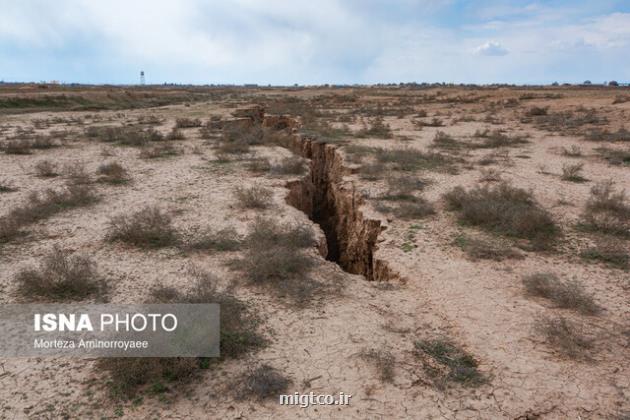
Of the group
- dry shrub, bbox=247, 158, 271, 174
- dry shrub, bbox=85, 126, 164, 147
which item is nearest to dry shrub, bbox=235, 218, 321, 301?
dry shrub, bbox=247, 158, 271, 174

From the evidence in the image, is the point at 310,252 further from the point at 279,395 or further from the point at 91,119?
the point at 91,119

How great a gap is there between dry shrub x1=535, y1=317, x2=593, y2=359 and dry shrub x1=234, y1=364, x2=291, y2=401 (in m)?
2.66

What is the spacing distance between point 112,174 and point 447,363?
28.2 ft

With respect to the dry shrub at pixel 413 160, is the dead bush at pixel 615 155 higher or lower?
higher

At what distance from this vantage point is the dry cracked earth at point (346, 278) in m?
3.44

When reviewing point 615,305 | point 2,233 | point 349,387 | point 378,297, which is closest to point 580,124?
point 615,305

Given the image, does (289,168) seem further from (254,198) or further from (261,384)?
(261,384)

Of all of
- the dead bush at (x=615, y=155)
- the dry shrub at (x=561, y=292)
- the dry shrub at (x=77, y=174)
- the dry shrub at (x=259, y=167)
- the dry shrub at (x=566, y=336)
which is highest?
the dead bush at (x=615, y=155)

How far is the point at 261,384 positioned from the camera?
3459mm

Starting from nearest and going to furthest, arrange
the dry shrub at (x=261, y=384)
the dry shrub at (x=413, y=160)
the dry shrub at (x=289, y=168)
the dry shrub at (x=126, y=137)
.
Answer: the dry shrub at (x=261, y=384) → the dry shrub at (x=289, y=168) → the dry shrub at (x=413, y=160) → the dry shrub at (x=126, y=137)

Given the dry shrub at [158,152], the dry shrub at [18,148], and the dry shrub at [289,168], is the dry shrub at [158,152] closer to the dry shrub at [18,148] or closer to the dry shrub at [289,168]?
the dry shrub at [18,148]

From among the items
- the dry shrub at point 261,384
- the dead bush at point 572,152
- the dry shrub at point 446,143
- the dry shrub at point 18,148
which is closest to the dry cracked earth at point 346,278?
the dry shrub at point 261,384

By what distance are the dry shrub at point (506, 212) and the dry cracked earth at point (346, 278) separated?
4 centimetres

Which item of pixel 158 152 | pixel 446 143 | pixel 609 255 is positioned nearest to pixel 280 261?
pixel 609 255
